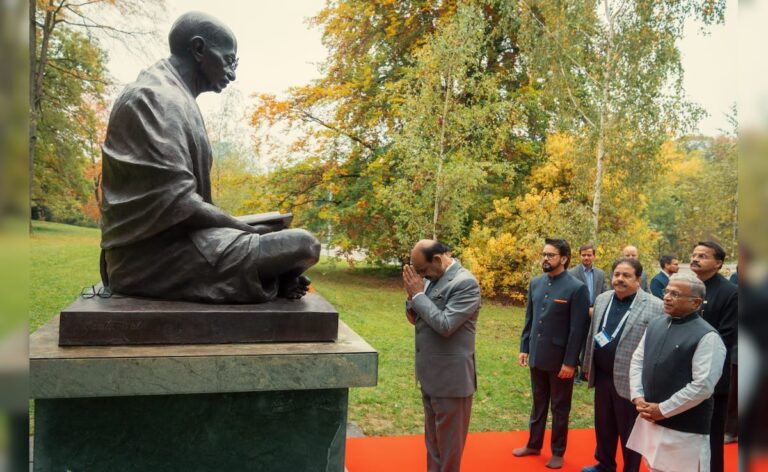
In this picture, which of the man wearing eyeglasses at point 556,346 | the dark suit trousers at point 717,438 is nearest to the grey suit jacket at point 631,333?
the man wearing eyeglasses at point 556,346

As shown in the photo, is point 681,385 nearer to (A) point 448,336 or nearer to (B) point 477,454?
(A) point 448,336

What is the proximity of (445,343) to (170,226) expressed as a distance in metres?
1.87

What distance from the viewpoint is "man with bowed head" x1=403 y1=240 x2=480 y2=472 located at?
351 centimetres

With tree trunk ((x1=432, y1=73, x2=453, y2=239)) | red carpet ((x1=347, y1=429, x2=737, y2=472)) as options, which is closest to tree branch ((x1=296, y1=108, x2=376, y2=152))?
tree trunk ((x1=432, y1=73, x2=453, y2=239))

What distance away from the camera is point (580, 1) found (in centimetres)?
1095

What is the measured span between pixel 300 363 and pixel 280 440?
40 centimetres

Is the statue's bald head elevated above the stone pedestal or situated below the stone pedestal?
above

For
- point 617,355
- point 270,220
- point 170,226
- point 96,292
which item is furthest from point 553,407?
point 96,292

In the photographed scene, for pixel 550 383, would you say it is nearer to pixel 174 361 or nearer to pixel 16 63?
pixel 174 361

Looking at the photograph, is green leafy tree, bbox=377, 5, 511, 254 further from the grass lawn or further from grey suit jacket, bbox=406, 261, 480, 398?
grey suit jacket, bbox=406, 261, 480, 398

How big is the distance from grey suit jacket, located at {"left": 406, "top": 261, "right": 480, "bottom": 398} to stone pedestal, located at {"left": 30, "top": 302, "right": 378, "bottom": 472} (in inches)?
34.5

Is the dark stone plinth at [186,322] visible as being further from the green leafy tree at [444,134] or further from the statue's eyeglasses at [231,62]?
the green leafy tree at [444,134]

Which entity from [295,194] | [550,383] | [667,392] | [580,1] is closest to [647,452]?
[667,392]

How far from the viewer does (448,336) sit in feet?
11.6
